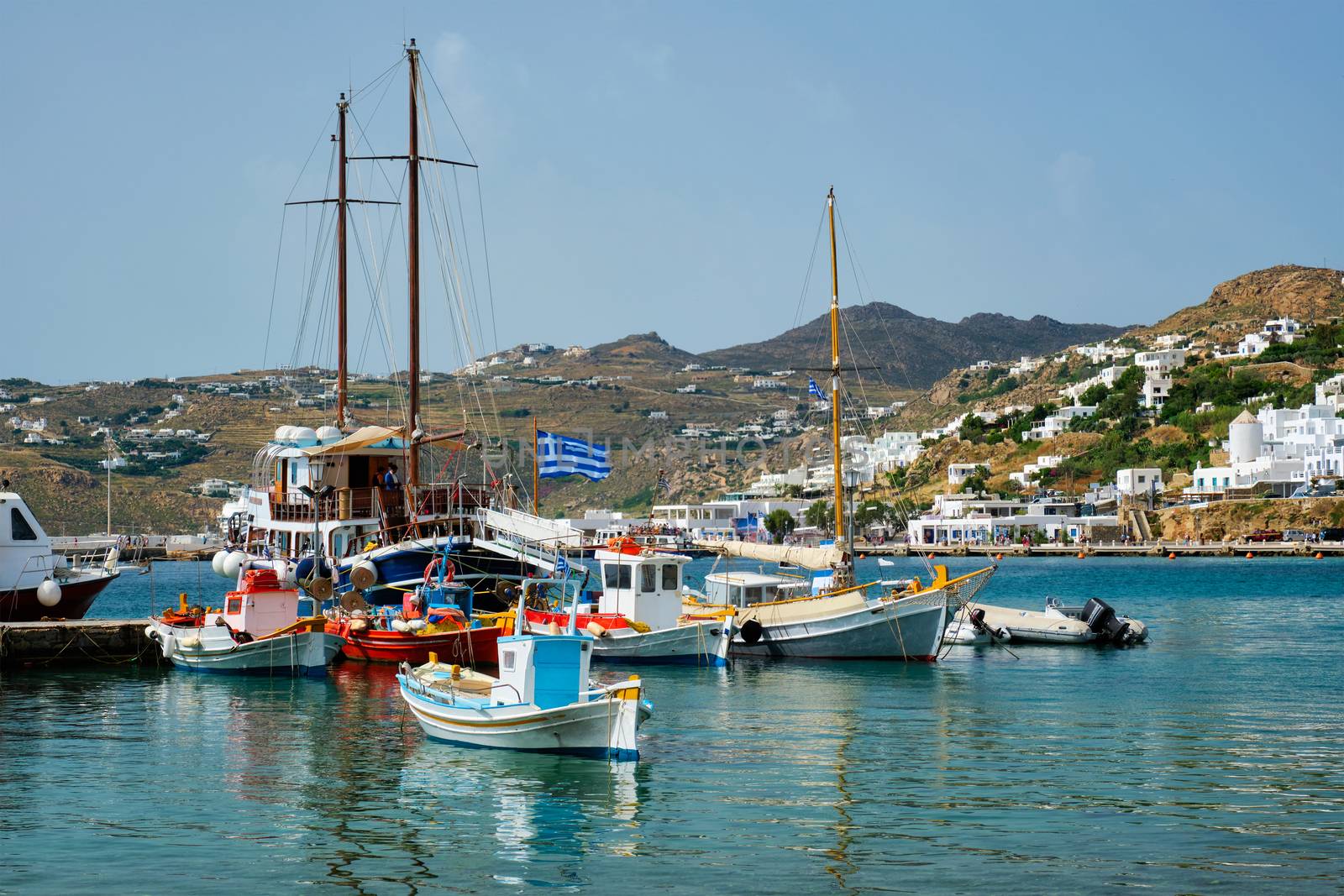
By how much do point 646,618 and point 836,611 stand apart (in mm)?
5869

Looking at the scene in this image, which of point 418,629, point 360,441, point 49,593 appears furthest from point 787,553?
point 49,593

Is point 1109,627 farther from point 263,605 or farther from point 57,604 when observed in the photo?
point 57,604

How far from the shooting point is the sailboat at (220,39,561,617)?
43.8 m

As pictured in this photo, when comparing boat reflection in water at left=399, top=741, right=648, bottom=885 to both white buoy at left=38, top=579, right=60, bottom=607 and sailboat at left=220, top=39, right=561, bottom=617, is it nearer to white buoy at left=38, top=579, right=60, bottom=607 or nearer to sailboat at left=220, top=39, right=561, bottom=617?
sailboat at left=220, top=39, right=561, bottom=617

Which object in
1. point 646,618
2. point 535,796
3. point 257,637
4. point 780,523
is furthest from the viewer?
point 780,523

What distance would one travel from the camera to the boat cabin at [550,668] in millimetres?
24094

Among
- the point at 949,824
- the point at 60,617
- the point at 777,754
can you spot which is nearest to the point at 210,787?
the point at 777,754

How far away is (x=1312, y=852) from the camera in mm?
17438

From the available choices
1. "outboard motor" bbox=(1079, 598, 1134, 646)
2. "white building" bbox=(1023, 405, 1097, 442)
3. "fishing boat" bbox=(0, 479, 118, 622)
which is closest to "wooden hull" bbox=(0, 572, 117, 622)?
"fishing boat" bbox=(0, 479, 118, 622)

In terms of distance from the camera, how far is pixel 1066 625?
4959 centimetres

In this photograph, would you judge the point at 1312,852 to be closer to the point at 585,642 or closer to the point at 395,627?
the point at 585,642

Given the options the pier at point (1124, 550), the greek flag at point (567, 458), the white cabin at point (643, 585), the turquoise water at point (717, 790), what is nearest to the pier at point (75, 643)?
the turquoise water at point (717, 790)

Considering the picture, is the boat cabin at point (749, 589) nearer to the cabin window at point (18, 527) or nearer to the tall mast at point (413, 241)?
the tall mast at point (413, 241)

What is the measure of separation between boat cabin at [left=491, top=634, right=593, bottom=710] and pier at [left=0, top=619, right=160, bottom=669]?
2135cm
